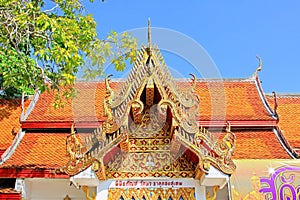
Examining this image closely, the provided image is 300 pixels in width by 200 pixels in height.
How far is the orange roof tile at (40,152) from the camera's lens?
286 inches

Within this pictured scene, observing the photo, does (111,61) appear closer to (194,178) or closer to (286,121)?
(194,178)

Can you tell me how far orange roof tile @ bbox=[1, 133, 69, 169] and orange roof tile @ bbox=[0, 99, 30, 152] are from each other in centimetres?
54

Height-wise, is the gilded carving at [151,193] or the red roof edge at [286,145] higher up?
the red roof edge at [286,145]

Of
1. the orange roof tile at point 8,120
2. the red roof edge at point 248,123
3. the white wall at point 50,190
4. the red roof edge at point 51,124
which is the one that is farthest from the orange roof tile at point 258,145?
the orange roof tile at point 8,120

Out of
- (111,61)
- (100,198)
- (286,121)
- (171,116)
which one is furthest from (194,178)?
(286,121)

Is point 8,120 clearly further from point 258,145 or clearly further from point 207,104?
point 258,145

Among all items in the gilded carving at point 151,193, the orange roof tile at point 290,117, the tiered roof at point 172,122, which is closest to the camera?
the gilded carving at point 151,193

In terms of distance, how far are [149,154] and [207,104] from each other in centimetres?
437

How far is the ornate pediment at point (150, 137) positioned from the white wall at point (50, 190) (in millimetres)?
1627

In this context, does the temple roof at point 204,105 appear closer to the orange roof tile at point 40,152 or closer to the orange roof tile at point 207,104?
the orange roof tile at point 207,104

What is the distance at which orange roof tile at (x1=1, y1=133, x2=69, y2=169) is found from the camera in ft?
23.8

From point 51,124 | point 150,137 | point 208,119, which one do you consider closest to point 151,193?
point 150,137

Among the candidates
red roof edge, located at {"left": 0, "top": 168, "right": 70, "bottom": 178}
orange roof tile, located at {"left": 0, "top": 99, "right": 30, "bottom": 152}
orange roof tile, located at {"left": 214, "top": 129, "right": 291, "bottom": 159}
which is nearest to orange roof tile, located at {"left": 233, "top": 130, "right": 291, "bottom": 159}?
orange roof tile, located at {"left": 214, "top": 129, "right": 291, "bottom": 159}

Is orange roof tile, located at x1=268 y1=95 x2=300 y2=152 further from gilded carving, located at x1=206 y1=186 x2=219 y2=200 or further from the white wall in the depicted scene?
the white wall
